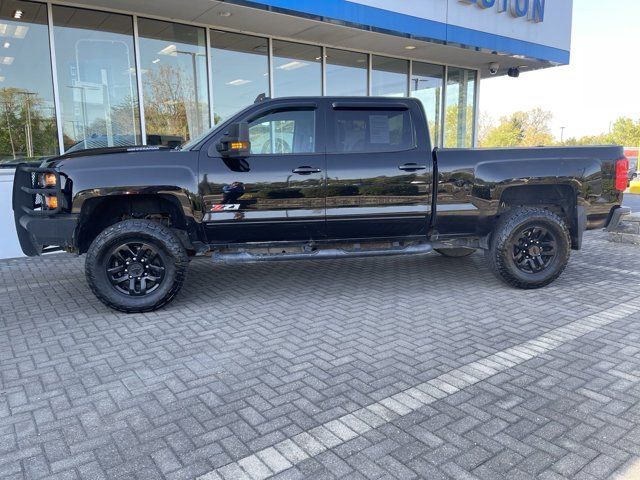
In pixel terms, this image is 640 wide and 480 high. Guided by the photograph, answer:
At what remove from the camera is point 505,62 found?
40.1ft

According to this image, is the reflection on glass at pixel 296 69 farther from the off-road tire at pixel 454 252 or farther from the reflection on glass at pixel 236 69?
the off-road tire at pixel 454 252

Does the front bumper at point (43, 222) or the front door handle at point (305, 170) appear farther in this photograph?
the front door handle at point (305, 170)

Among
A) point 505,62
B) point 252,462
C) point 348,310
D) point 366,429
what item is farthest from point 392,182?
point 505,62

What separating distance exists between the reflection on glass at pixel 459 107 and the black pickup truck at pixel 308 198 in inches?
324

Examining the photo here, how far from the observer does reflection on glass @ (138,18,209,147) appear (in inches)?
342

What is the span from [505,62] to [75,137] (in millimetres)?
10196

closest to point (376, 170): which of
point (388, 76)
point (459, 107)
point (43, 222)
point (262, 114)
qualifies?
point (262, 114)

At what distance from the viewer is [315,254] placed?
16.6 feet

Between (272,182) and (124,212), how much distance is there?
1.60 metres

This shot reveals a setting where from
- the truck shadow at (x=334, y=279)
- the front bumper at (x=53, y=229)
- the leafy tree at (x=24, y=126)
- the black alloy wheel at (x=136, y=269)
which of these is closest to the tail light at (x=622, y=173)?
the truck shadow at (x=334, y=279)

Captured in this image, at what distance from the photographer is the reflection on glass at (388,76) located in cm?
1159

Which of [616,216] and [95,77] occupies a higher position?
[95,77]

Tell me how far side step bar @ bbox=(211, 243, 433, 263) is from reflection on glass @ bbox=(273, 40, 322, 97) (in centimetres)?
586

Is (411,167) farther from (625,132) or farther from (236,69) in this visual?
(625,132)
